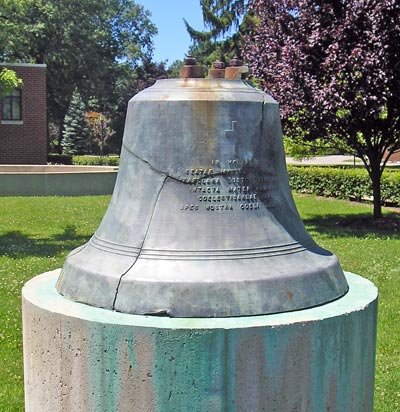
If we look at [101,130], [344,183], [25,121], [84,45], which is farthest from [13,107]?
[101,130]

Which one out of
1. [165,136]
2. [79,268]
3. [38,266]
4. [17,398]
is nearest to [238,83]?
[165,136]

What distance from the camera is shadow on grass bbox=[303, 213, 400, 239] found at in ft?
38.3

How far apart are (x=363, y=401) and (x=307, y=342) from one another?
54cm

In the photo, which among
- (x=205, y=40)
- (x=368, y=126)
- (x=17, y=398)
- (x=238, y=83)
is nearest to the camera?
(x=238, y=83)

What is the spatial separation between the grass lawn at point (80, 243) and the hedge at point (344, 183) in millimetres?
682

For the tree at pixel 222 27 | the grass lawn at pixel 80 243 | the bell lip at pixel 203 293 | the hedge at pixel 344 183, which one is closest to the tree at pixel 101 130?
the tree at pixel 222 27

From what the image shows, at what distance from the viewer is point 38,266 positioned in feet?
27.2

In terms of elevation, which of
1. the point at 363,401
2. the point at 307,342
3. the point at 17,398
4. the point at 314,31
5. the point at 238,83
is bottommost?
the point at 17,398

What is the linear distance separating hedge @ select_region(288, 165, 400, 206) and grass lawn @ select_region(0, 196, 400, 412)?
2.24 feet

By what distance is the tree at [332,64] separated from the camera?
417 inches

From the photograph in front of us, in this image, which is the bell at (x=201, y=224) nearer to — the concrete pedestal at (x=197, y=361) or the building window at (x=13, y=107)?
the concrete pedestal at (x=197, y=361)

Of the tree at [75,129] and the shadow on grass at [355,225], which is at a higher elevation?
the tree at [75,129]

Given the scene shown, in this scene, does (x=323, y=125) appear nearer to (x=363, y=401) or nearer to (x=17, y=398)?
(x=17, y=398)

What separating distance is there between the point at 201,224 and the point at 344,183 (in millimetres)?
15939
